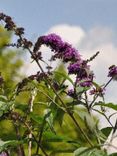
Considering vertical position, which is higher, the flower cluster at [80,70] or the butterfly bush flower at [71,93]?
the flower cluster at [80,70]

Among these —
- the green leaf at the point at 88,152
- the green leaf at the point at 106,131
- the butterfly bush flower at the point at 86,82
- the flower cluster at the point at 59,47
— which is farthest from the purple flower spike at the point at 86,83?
the green leaf at the point at 88,152

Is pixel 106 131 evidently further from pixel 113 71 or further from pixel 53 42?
pixel 53 42

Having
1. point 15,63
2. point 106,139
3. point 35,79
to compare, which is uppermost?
point 15,63

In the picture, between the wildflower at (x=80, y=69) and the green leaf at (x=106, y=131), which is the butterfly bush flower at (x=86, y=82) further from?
the green leaf at (x=106, y=131)

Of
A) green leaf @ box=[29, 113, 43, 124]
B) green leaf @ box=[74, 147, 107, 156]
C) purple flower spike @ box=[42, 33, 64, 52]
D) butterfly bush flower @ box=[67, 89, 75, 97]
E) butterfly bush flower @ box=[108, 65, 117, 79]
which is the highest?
purple flower spike @ box=[42, 33, 64, 52]

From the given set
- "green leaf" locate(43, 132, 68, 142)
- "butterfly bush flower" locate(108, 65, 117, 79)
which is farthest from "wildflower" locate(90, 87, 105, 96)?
"green leaf" locate(43, 132, 68, 142)

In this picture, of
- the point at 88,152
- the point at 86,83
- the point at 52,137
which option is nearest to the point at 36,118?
the point at 52,137

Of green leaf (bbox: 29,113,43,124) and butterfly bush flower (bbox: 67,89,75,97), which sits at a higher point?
butterfly bush flower (bbox: 67,89,75,97)

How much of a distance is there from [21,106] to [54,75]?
0.76 feet

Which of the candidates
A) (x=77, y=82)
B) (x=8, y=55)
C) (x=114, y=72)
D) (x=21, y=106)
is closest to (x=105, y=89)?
(x=114, y=72)

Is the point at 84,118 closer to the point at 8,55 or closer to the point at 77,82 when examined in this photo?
the point at 77,82

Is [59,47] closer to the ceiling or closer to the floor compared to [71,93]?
closer to the ceiling

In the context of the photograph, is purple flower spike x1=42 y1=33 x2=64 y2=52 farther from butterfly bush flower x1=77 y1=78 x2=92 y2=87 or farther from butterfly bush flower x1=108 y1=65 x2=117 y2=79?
butterfly bush flower x1=108 y1=65 x2=117 y2=79

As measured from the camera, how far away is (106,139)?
2699 millimetres
